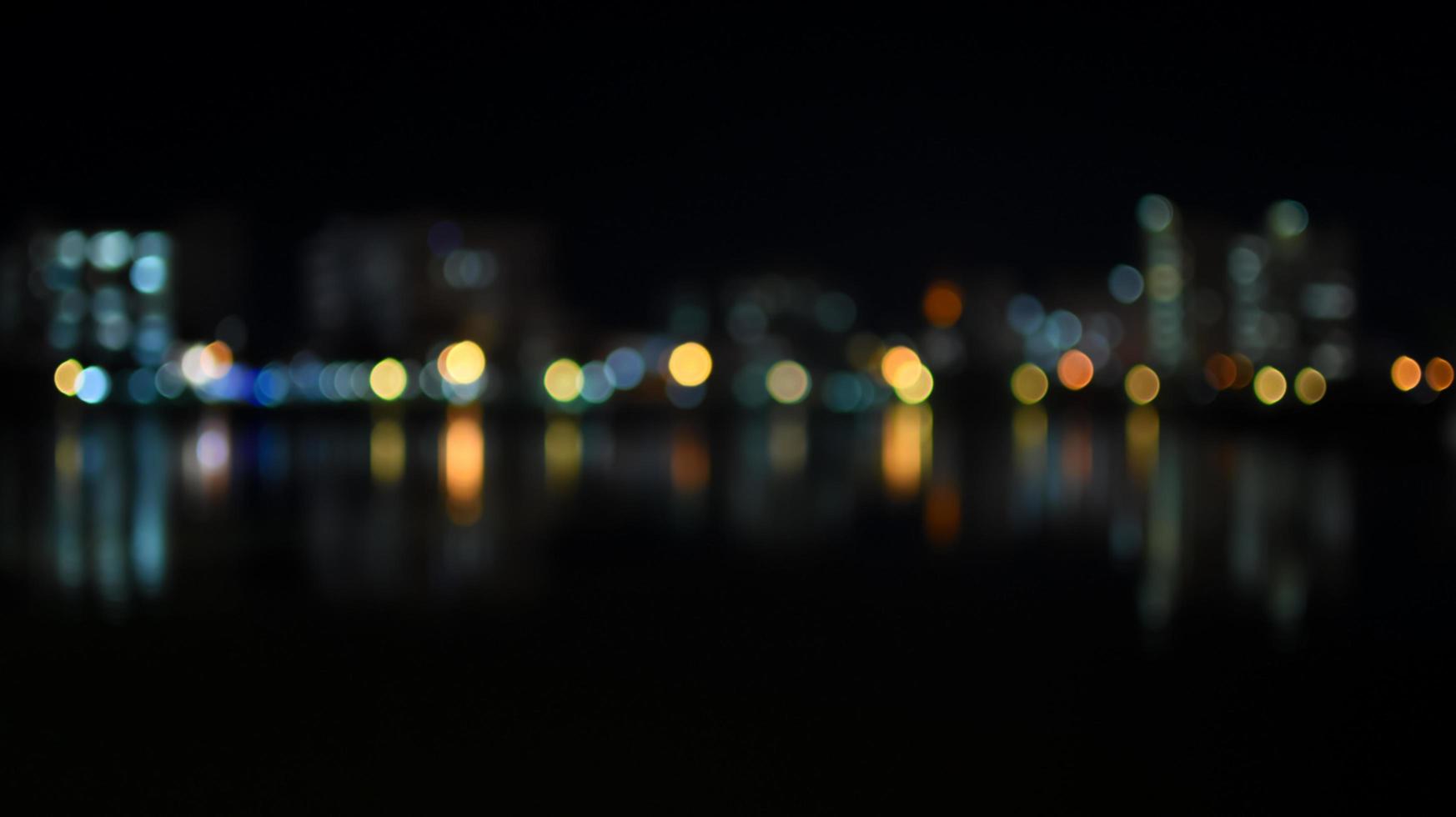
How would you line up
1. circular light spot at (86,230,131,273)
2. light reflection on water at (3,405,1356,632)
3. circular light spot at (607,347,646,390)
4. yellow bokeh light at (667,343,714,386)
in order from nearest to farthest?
light reflection on water at (3,405,1356,632) → circular light spot at (86,230,131,273) → circular light spot at (607,347,646,390) → yellow bokeh light at (667,343,714,386)

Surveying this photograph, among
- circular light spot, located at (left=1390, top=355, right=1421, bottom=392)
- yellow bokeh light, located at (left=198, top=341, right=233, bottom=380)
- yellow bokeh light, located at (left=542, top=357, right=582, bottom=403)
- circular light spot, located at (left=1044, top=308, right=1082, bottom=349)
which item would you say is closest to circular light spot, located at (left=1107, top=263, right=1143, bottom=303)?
circular light spot, located at (left=1044, top=308, right=1082, bottom=349)

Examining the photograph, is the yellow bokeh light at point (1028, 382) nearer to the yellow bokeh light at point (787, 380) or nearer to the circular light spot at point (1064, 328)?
the circular light spot at point (1064, 328)

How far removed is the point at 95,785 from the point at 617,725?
121cm

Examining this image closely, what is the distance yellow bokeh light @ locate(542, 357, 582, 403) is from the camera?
4341 cm

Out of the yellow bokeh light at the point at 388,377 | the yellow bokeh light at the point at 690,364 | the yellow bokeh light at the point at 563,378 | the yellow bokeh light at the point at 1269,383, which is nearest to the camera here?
the yellow bokeh light at the point at 1269,383

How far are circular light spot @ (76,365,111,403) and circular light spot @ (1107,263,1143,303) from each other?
125 feet

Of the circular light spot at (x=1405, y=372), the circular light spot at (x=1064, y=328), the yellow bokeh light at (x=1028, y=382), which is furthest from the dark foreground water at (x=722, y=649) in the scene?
the circular light spot at (x=1064, y=328)

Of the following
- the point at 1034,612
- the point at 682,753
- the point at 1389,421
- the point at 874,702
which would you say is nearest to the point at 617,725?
the point at 682,753

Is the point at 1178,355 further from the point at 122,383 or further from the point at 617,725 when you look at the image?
the point at 617,725

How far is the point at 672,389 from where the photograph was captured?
163 ft

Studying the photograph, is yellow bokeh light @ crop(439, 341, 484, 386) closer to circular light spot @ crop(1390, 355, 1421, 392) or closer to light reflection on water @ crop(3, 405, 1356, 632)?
light reflection on water @ crop(3, 405, 1356, 632)

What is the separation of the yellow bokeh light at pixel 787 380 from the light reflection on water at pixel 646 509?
38952 mm

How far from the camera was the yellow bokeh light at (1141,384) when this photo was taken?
4491 cm

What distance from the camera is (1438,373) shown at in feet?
111
